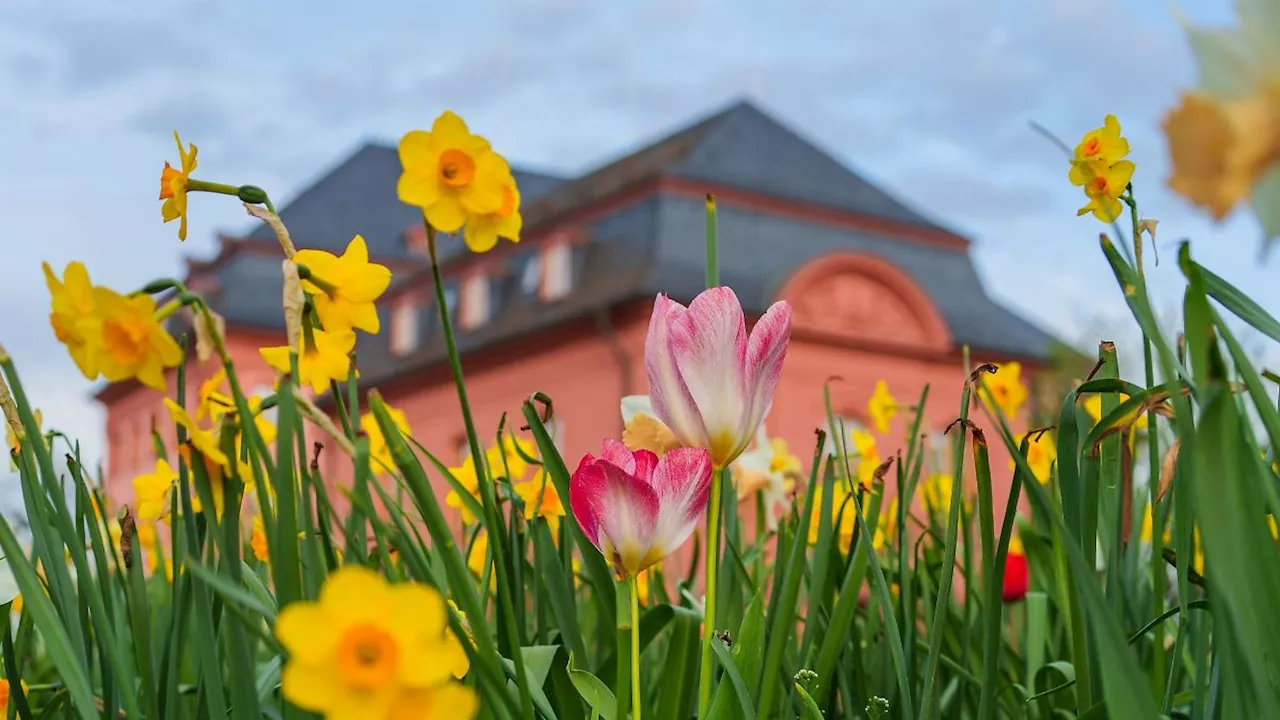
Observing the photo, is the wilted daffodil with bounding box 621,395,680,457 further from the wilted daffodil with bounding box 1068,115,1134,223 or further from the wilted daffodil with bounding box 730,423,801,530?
the wilted daffodil with bounding box 730,423,801,530

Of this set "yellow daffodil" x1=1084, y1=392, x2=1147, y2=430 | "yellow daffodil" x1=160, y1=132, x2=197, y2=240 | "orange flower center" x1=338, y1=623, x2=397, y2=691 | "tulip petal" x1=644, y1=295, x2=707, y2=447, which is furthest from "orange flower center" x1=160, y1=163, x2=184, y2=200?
"yellow daffodil" x1=1084, y1=392, x2=1147, y2=430

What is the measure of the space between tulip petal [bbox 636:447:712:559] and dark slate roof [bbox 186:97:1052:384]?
11.4 m

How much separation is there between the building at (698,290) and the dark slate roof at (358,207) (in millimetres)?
4589

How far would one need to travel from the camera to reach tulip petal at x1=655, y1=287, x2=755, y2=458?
600 millimetres

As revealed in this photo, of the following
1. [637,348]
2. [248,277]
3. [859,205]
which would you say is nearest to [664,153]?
[859,205]

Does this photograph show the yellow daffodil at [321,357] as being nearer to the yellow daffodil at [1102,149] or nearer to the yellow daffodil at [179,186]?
the yellow daffodil at [179,186]

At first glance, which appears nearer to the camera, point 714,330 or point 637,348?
point 714,330

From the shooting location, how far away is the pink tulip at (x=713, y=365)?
60 centimetres

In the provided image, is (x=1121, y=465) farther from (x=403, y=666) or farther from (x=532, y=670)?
(x=403, y=666)

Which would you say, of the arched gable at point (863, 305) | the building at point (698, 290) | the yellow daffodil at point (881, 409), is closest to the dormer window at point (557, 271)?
the building at point (698, 290)

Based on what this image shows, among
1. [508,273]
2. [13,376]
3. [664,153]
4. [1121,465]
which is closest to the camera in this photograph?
[13,376]

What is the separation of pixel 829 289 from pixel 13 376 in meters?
13.0

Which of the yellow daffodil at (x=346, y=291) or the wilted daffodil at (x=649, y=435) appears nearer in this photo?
the yellow daffodil at (x=346, y=291)

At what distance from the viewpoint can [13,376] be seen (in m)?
0.57
